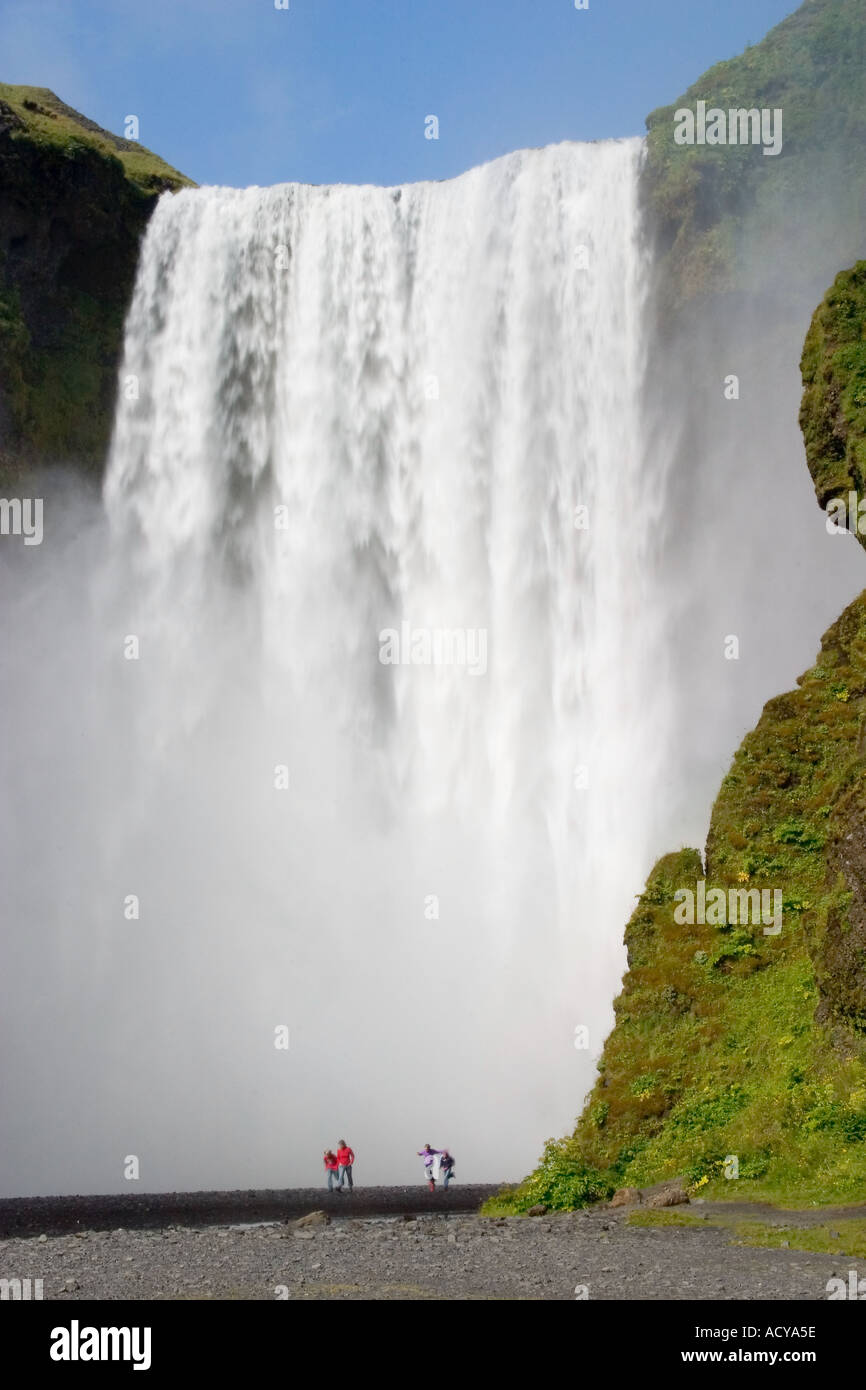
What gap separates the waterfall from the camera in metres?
35.2

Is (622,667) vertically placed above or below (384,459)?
below

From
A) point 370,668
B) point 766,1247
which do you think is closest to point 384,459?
point 370,668

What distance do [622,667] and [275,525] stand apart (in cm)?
1252

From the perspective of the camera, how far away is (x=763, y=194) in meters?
41.7

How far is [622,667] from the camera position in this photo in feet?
127

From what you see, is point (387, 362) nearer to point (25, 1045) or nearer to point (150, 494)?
point (150, 494)

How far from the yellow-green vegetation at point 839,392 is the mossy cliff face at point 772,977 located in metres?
0.03

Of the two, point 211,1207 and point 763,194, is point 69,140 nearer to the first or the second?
point 763,194

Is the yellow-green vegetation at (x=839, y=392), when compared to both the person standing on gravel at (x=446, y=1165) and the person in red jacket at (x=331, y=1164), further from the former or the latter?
the person in red jacket at (x=331, y=1164)

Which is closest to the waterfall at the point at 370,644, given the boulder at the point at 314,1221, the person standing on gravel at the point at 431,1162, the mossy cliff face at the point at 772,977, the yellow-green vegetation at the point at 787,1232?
the person standing on gravel at the point at 431,1162

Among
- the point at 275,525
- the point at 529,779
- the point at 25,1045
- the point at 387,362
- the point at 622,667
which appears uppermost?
the point at 387,362

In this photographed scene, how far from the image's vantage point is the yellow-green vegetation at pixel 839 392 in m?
21.8
